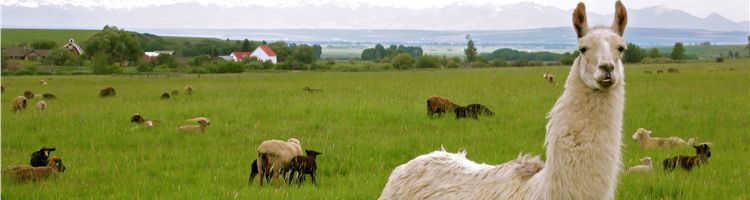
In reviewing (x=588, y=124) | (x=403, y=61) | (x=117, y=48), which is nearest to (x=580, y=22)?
(x=588, y=124)

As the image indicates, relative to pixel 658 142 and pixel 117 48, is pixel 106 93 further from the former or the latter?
pixel 117 48

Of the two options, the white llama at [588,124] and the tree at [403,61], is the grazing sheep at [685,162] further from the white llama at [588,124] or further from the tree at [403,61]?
the tree at [403,61]

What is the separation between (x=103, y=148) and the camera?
13.0 meters

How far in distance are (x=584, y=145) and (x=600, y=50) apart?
0.51 metres

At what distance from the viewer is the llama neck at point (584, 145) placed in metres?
3.67

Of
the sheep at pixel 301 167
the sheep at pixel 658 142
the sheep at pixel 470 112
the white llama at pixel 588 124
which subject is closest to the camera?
the white llama at pixel 588 124

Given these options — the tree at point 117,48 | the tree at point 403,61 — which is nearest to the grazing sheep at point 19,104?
the tree at point 117,48

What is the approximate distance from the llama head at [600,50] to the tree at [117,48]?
7325cm

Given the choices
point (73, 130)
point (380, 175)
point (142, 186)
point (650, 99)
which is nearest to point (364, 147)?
point (380, 175)

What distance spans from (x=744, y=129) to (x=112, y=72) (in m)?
64.1

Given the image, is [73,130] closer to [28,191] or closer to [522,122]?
[28,191]

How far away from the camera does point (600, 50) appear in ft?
11.8

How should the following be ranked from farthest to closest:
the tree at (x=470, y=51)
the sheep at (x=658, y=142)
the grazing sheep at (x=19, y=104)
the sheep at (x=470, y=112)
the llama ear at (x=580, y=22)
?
the tree at (x=470, y=51) < the grazing sheep at (x=19, y=104) < the sheep at (x=470, y=112) < the sheep at (x=658, y=142) < the llama ear at (x=580, y=22)

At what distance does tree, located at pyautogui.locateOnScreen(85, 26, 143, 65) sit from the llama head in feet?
240
